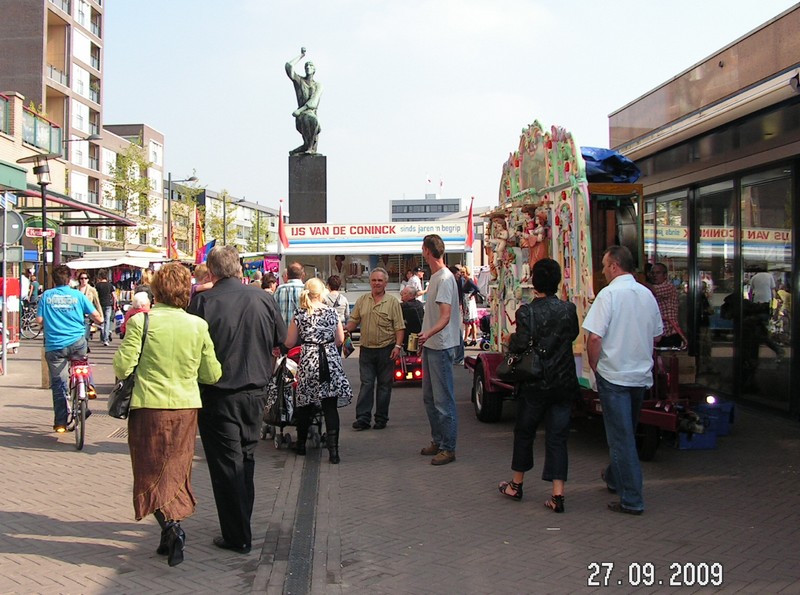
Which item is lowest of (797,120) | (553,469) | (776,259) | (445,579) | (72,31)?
(445,579)

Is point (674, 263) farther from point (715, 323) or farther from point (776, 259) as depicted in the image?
point (776, 259)

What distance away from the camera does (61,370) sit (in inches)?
324

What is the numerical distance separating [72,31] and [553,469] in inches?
2123

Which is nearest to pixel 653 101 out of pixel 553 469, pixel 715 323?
pixel 715 323

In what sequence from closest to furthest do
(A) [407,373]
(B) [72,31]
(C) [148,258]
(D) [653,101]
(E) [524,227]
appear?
(E) [524,227], (D) [653,101], (A) [407,373], (C) [148,258], (B) [72,31]

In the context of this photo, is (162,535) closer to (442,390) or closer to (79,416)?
(442,390)

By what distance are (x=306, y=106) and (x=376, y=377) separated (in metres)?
16.6

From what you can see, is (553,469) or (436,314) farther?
(436,314)

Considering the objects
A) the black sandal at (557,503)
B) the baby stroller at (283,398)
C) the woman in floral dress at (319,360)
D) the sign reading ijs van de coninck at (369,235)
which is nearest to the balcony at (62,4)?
the sign reading ijs van de coninck at (369,235)

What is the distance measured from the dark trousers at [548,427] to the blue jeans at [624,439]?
12.1 inches

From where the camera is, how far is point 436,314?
7301 millimetres

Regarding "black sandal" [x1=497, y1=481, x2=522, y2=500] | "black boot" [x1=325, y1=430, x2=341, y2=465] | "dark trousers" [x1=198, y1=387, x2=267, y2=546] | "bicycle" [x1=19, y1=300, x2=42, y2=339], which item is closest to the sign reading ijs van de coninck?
"bicycle" [x1=19, y1=300, x2=42, y2=339]

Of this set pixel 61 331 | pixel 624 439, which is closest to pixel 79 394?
pixel 61 331

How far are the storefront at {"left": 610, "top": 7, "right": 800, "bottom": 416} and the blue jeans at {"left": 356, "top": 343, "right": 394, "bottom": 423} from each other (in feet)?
13.4
